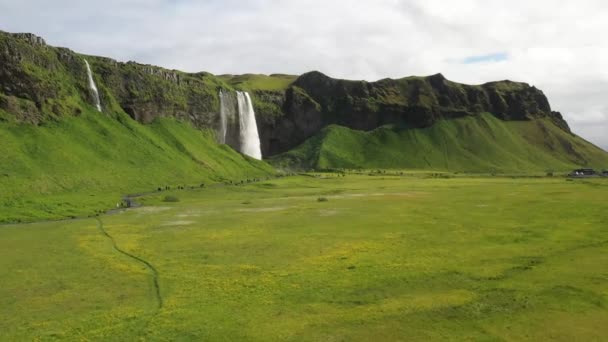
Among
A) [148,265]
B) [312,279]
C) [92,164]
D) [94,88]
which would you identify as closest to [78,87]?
[94,88]

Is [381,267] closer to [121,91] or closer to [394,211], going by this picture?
[394,211]

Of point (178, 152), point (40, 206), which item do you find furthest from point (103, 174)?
point (178, 152)

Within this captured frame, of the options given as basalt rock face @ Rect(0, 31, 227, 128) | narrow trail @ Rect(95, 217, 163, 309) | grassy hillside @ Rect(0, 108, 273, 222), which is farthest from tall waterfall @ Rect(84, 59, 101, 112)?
narrow trail @ Rect(95, 217, 163, 309)

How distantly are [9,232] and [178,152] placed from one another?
308ft

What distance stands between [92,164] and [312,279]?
9005 centimetres

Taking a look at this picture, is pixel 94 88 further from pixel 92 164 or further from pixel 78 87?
pixel 92 164

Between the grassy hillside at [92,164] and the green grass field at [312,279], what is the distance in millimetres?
18761

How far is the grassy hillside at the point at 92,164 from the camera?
265ft

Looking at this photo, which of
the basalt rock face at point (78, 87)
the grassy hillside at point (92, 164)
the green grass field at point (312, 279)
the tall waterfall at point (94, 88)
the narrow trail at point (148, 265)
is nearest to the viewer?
the green grass field at point (312, 279)

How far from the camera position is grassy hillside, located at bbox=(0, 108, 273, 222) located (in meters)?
80.7

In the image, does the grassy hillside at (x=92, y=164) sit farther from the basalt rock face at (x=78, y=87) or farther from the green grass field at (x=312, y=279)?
the green grass field at (x=312, y=279)

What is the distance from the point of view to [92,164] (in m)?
110

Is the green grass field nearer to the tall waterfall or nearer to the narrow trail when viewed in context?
the narrow trail

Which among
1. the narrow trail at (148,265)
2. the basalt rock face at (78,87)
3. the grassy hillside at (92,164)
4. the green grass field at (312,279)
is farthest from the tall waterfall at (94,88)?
the narrow trail at (148,265)
